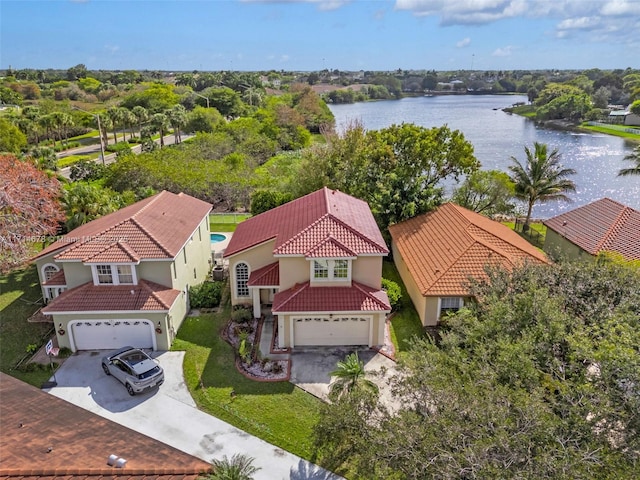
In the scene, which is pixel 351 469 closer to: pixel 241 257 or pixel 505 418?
pixel 505 418

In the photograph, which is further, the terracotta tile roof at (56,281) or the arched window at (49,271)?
the arched window at (49,271)

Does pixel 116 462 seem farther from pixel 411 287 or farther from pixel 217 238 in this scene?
pixel 217 238


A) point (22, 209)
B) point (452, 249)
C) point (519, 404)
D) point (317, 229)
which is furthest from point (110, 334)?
point (519, 404)

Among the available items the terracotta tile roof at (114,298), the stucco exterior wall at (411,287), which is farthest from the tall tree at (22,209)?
the stucco exterior wall at (411,287)

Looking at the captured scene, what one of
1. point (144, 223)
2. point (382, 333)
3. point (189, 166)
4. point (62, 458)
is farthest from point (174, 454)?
point (189, 166)

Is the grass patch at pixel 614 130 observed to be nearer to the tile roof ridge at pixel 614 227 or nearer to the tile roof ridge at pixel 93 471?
the tile roof ridge at pixel 614 227

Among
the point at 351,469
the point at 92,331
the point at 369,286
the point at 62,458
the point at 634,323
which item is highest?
the point at 634,323

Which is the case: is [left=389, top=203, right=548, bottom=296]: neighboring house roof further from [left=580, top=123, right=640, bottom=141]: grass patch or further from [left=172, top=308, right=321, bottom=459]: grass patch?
[left=580, top=123, right=640, bottom=141]: grass patch

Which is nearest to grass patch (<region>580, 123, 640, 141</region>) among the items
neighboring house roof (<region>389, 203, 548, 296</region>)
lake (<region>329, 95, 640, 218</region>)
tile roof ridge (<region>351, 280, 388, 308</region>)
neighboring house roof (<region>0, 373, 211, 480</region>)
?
lake (<region>329, 95, 640, 218</region>)
